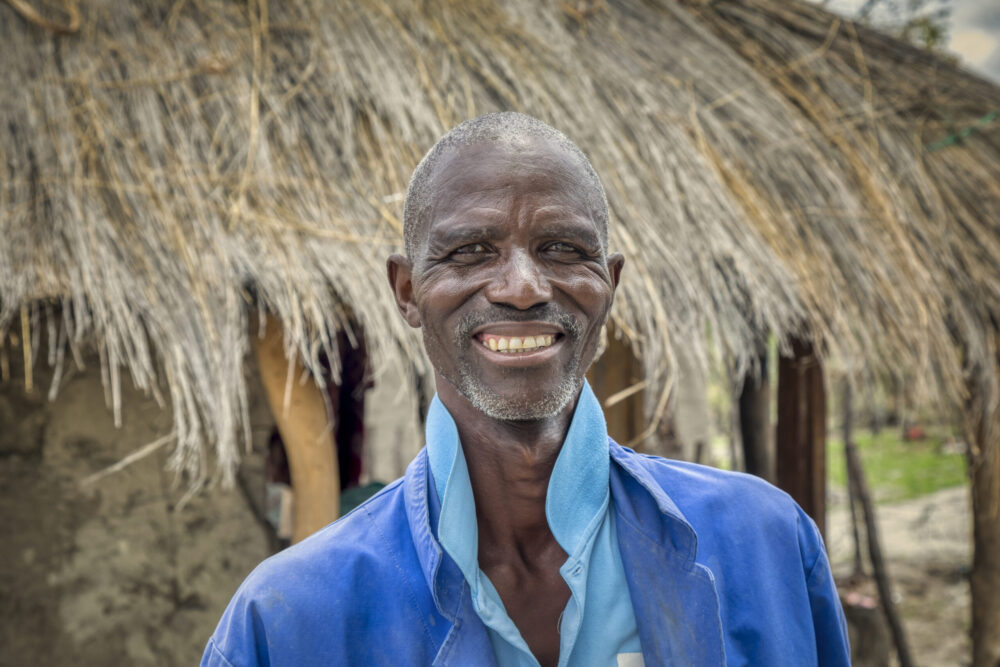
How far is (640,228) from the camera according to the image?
271cm

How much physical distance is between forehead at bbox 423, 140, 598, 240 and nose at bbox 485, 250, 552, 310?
0.18 feet

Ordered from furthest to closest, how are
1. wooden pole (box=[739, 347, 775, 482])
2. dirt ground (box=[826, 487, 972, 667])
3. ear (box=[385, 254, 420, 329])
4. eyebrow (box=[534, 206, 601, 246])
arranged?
dirt ground (box=[826, 487, 972, 667])
wooden pole (box=[739, 347, 775, 482])
ear (box=[385, 254, 420, 329])
eyebrow (box=[534, 206, 601, 246])

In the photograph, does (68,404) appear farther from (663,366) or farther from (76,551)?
(663,366)

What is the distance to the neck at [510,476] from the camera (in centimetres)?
113

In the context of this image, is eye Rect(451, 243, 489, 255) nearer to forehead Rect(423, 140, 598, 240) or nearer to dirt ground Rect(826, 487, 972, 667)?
forehead Rect(423, 140, 598, 240)

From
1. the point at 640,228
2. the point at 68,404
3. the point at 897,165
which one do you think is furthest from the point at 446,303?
the point at 897,165

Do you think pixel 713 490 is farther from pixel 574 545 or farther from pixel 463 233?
pixel 463 233

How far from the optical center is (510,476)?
45.0 inches

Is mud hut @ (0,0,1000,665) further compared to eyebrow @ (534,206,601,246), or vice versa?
mud hut @ (0,0,1000,665)

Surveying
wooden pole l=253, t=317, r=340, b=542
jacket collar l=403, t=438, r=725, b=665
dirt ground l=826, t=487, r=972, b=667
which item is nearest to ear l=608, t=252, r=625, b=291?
jacket collar l=403, t=438, r=725, b=665

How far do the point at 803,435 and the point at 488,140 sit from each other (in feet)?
12.2

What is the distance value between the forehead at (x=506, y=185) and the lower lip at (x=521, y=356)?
0.56 ft

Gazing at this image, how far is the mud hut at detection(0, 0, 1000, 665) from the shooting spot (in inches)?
93.5

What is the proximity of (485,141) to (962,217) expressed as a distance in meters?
2.99
